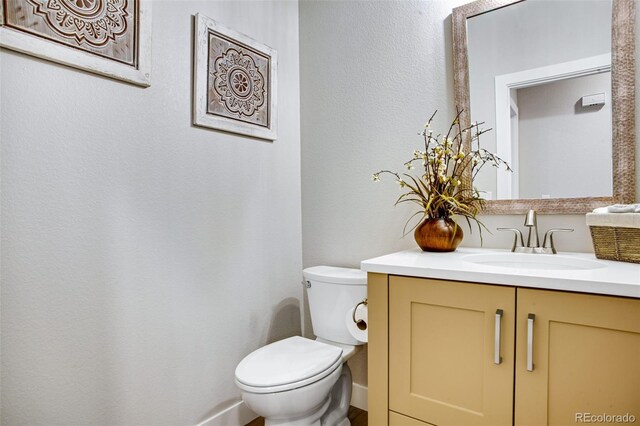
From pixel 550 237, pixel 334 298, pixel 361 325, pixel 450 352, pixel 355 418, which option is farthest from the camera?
pixel 355 418

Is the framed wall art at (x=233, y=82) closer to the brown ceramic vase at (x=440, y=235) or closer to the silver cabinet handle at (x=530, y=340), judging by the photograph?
the brown ceramic vase at (x=440, y=235)

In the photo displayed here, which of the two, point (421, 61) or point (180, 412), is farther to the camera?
point (421, 61)

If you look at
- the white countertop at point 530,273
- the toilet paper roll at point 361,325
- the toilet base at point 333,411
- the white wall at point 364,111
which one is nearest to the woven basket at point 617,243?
the white countertop at point 530,273

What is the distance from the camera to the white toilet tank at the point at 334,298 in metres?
1.64

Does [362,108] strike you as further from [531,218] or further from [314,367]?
[314,367]

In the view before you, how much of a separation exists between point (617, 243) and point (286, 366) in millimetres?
1212

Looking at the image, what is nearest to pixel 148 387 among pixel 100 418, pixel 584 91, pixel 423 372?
pixel 100 418

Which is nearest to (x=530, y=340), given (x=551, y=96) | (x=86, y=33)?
(x=551, y=96)

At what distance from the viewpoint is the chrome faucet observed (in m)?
1.35

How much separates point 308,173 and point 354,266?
2.00 feet

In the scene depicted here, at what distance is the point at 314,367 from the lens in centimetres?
138

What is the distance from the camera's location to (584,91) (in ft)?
4.36

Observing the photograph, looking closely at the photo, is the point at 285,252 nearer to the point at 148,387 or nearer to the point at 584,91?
the point at 148,387

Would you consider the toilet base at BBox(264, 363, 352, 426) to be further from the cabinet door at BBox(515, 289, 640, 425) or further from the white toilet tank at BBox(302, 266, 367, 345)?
the cabinet door at BBox(515, 289, 640, 425)
